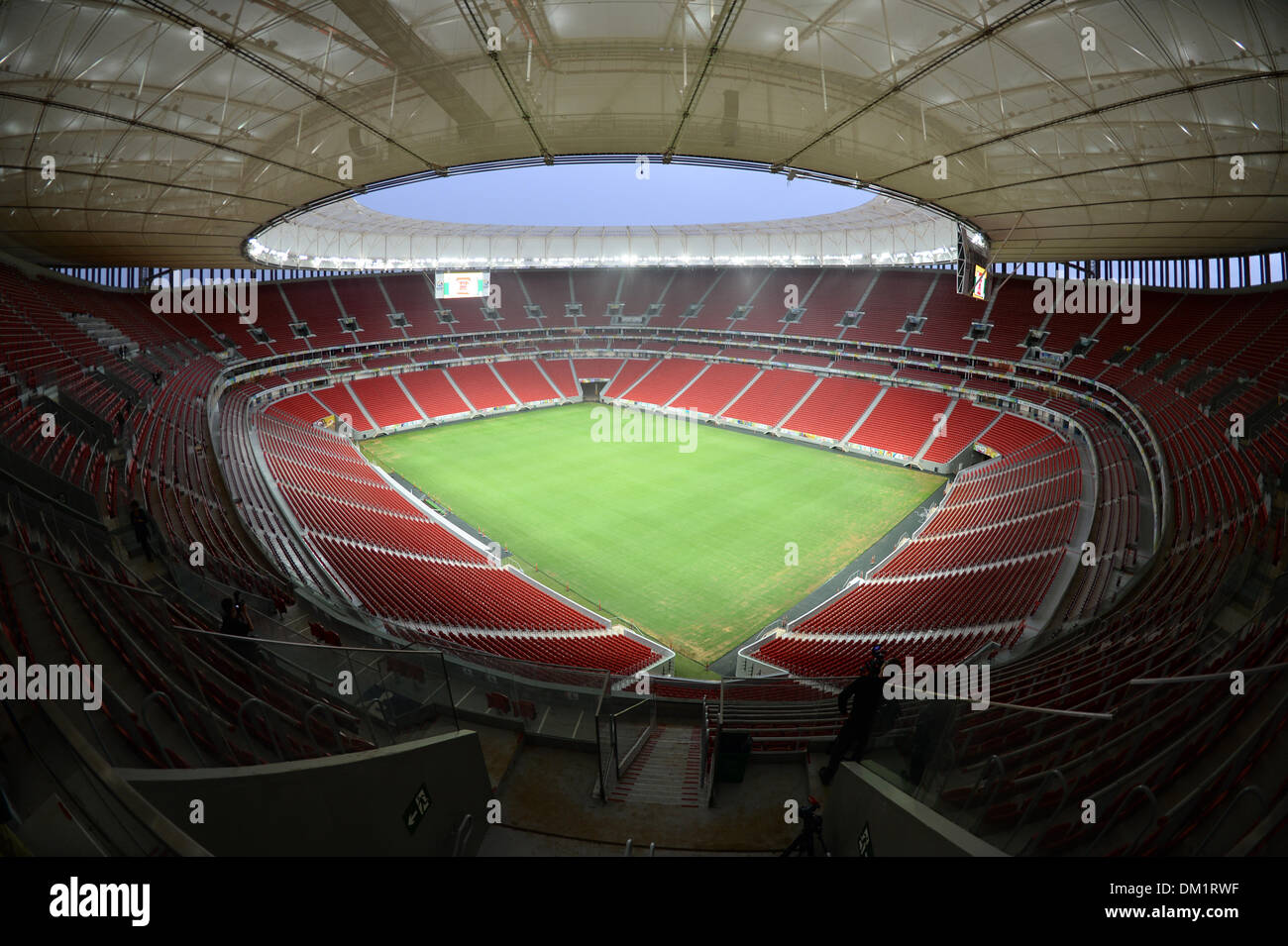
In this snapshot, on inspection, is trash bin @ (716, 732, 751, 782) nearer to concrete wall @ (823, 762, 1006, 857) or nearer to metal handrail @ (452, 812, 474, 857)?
concrete wall @ (823, 762, 1006, 857)

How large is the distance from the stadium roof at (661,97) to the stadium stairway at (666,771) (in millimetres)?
11921

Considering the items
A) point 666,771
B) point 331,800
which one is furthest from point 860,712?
point 331,800

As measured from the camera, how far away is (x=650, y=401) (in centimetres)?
4416

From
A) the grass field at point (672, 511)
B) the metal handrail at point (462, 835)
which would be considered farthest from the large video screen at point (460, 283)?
the metal handrail at point (462, 835)

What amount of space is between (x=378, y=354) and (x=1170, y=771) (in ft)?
158

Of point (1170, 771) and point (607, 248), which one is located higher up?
point (607, 248)

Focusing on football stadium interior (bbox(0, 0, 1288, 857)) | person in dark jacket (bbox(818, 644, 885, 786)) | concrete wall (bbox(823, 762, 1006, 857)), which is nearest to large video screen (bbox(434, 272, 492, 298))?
football stadium interior (bbox(0, 0, 1288, 857))

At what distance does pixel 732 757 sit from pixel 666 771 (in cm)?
102

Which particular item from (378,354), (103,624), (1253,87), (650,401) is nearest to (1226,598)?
(1253,87)

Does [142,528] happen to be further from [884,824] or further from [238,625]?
[884,824]

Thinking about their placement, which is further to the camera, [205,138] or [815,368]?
[815,368]
